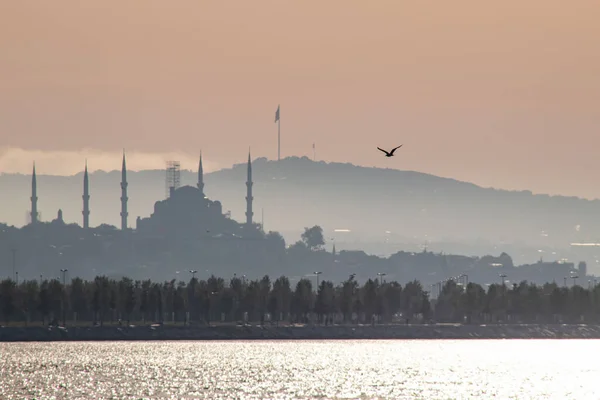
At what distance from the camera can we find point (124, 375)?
161250 millimetres

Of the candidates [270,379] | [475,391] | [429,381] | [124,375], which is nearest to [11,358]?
[124,375]

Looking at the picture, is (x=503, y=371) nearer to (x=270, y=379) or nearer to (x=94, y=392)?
(x=270, y=379)

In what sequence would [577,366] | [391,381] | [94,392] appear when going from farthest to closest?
[577,366]
[391,381]
[94,392]

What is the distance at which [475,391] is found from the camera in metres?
143

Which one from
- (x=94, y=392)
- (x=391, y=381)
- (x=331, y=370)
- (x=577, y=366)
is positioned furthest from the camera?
(x=577, y=366)

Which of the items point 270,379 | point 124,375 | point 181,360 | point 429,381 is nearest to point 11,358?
point 181,360

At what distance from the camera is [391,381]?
517 feet

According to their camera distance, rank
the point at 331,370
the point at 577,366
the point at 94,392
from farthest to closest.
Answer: the point at 577,366 < the point at 331,370 < the point at 94,392

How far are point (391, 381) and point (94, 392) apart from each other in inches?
1448

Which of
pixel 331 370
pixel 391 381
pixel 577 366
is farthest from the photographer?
pixel 577 366

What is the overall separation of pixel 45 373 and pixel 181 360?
3332cm

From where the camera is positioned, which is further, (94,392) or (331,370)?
(331,370)

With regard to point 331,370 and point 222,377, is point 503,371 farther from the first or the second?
point 222,377

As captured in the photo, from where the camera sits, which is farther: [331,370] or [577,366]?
[577,366]
